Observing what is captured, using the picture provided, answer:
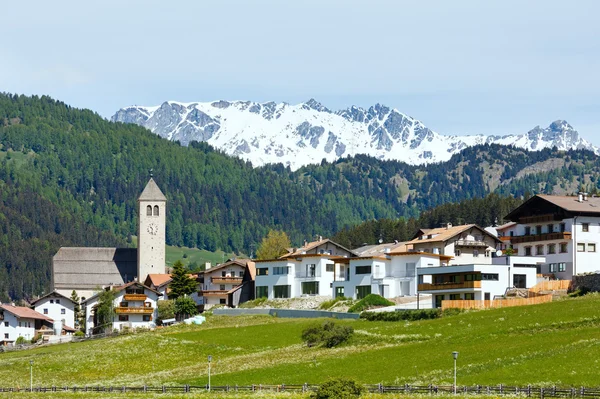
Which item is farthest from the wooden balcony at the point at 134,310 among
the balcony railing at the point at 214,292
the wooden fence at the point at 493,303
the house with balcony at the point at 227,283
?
the wooden fence at the point at 493,303

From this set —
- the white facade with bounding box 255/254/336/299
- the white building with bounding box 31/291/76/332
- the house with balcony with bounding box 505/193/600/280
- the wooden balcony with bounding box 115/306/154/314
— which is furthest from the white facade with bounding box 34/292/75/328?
the house with balcony with bounding box 505/193/600/280

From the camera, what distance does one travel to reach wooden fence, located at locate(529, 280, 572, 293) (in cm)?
11138

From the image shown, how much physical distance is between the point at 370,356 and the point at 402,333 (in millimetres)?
9922

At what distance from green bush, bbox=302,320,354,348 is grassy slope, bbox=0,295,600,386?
0.98 meters

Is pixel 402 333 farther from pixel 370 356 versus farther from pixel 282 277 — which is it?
pixel 282 277

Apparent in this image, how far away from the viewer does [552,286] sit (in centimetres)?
11169

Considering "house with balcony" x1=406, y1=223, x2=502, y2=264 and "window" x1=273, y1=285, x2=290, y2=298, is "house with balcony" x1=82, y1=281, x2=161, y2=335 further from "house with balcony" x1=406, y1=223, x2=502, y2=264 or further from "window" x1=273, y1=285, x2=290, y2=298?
"house with balcony" x1=406, y1=223, x2=502, y2=264

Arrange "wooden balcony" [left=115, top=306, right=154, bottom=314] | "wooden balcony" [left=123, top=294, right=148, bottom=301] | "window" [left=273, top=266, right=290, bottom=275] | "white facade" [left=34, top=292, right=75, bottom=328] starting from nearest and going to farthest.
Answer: "window" [left=273, top=266, right=290, bottom=275]
"wooden balcony" [left=115, top=306, right=154, bottom=314]
"wooden balcony" [left=123, top=294, right=148, bottom=301]
"white facade" [left=34, top=292, right=75, bottom=328]

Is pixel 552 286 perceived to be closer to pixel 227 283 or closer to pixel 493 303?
pixel 493 303

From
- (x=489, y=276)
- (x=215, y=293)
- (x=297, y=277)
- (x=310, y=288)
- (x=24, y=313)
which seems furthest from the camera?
(x=24, y=313)

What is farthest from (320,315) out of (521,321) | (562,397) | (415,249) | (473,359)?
(562,397)

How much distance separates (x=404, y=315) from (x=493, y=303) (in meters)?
8.07

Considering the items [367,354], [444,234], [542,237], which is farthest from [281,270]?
[367,354]

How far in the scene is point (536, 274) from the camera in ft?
391
